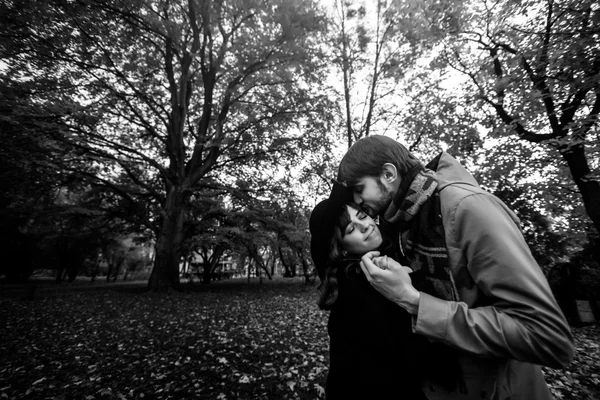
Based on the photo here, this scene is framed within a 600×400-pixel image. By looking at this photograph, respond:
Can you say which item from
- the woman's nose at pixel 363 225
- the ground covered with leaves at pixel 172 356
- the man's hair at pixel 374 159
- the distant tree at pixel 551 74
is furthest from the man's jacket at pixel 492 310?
the distant tree at pixel 551 74

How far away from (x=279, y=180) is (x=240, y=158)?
294cm

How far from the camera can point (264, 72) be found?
1309cm

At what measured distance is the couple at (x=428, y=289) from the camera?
993mm

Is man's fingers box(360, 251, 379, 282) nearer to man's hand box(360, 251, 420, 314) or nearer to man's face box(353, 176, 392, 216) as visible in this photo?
man's hand box(360, 251, 420, 314)

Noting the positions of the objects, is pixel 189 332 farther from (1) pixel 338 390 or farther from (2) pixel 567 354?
(2) pixel 567 354

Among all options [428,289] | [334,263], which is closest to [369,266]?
[428,289]

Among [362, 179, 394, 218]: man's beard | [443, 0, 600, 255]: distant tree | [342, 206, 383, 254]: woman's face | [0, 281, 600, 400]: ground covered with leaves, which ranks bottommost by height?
[0, 281, 600, 400]: ground covered with leaves

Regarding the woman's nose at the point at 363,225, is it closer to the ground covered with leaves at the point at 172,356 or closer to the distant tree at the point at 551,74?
the ground covered with leaves at the point at 172,356

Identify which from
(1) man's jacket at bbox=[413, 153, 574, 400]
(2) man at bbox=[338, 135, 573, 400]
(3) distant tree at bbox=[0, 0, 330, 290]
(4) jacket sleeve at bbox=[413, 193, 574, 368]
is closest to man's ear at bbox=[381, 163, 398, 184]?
(2) man at bbox=[338, 135, 573, 400]

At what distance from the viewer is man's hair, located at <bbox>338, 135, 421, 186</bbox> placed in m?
1.64

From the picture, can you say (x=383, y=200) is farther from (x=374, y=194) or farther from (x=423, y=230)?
(x=423, y=230)

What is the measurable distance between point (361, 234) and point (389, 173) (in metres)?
0.48

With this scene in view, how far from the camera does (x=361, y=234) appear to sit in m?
1.83

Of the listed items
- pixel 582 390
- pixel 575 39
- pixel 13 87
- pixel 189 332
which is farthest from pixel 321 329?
pixel 13 87
